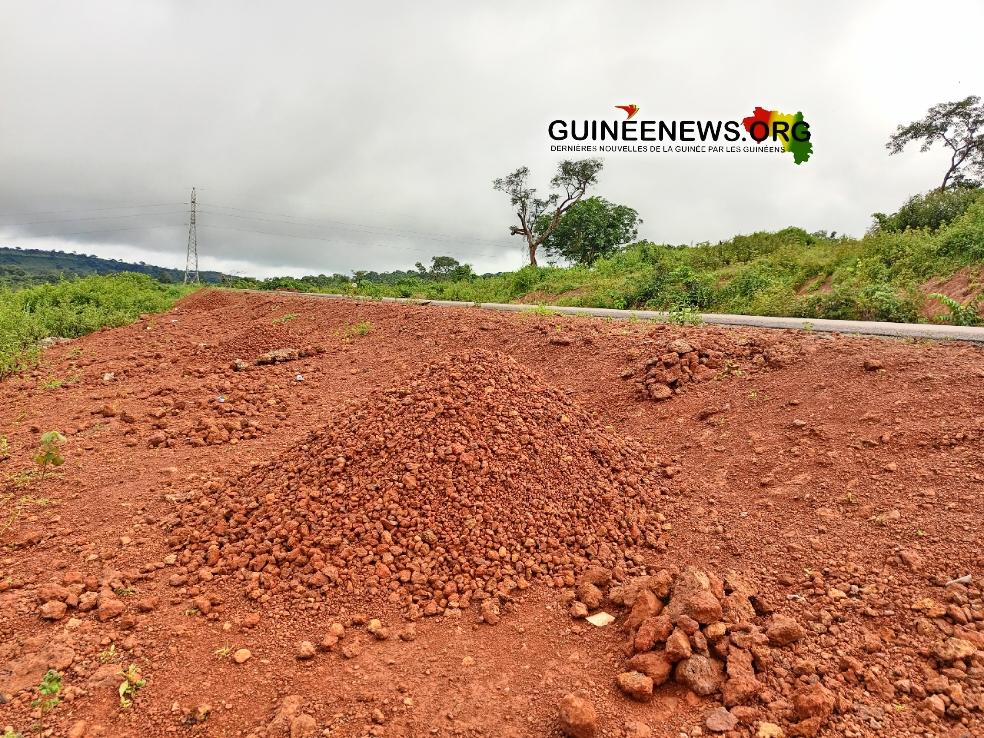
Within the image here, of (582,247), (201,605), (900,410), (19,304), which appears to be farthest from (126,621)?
(582,247)

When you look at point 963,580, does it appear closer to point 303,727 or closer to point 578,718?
point 578,718

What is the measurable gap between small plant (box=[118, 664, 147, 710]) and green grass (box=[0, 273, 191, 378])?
24.2 feet

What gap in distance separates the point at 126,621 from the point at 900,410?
4591 mm

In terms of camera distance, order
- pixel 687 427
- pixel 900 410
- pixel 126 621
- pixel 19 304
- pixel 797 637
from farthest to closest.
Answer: pixel 19 304 < pixel 687 427 < pixel 900 410 < pixel 126 621 < pixel 797 637

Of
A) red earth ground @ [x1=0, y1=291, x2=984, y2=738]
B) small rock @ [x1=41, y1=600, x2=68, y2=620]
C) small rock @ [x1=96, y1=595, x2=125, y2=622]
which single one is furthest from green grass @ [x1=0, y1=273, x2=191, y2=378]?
small rock @ [x1=96, y1=595, x2=125, y2=622]

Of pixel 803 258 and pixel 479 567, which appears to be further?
pixel 803 258

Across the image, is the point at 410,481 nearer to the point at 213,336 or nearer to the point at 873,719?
the point at 873,719

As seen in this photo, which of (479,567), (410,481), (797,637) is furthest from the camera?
(410,481)

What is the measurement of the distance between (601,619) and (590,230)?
28508mm

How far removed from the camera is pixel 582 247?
29.8 metres

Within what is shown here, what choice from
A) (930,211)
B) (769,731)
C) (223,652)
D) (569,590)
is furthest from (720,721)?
(930,211)

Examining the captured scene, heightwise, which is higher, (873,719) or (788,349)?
(788,349)

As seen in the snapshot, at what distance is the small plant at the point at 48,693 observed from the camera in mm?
2064

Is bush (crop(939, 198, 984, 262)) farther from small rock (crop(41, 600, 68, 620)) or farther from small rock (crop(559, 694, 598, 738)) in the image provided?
small rock (crop(41, 600, 68, 620))
